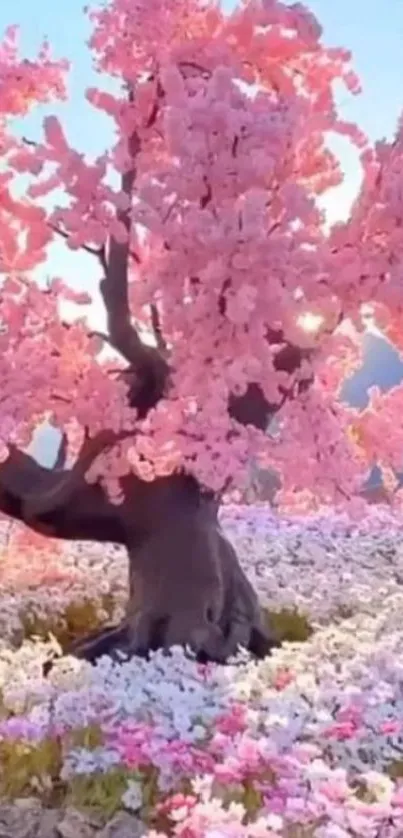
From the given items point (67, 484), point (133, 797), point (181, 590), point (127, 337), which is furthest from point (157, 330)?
point (133, 797)

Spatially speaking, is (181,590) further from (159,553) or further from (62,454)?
(62,454)

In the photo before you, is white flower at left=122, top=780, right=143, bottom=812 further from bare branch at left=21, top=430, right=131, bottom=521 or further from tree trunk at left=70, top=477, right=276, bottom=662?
bare branch at left=21, top=430, right=131, bottom=521

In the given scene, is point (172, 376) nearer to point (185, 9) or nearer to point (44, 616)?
point (185, 9)

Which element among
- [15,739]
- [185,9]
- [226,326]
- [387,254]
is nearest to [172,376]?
[226,326]

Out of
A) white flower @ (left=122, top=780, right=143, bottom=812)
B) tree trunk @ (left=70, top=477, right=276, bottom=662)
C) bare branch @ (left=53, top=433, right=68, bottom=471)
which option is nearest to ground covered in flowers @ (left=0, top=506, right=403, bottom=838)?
white flower @ (left=122, top=780, right=143, bottom=812)

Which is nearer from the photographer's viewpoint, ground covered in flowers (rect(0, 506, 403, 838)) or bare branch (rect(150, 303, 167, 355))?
ground covered in flowers (rect(0, 506, 403, 838))

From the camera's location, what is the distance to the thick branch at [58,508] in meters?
8.96

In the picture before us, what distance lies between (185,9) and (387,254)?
1992 millimetres

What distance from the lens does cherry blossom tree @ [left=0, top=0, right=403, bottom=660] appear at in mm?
6934

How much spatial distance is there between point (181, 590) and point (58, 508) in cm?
93

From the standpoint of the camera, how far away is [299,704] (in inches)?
232

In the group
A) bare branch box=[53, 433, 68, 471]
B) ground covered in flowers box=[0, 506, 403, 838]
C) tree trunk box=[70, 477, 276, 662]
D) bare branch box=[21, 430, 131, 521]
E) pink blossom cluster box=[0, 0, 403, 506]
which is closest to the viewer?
ground covered in flowers box=[0, 506, 403, 838]

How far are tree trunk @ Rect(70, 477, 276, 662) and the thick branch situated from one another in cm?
16

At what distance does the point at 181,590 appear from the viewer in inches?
347
